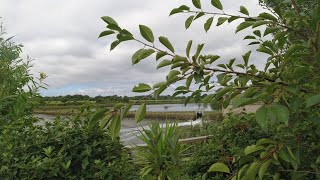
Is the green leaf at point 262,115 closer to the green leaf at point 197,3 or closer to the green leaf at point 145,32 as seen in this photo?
the green leaf at point 145,32

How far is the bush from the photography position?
3.62 meters

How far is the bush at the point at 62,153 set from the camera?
3.62 meters

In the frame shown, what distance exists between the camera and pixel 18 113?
17.6ft

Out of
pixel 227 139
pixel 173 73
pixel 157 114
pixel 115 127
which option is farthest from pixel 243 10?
pixel 157 114

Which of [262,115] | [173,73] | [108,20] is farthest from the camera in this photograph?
[173,73]

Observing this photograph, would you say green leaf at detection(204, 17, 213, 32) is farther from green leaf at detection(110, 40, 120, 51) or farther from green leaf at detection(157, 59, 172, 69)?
green leaf at detection(110, 40, 120, 51)

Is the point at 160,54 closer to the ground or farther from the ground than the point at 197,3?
closer to the ground

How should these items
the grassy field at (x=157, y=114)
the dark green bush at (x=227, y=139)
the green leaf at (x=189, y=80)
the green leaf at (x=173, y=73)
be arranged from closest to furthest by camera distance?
the green leaf at (x=173, y=73) < the green leaf at (x=189, y=80) < the grassy field at (x=157, y=114) < the dark green bush at (x=227, y=139)

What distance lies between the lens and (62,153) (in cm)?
386

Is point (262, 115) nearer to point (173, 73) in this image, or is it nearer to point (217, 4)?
point (173, 73)

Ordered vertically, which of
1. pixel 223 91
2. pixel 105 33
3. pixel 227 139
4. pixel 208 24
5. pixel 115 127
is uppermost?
pixel 208 24

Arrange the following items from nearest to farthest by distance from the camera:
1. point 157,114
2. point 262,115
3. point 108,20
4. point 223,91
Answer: point 262,115, point 108,20, point 223,91, point 157,114

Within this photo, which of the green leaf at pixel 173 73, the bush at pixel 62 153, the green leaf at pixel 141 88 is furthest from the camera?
the bush at pixel 62 153

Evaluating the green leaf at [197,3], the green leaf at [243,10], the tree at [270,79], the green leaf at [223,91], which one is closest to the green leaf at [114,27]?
the tree at [270,79]
